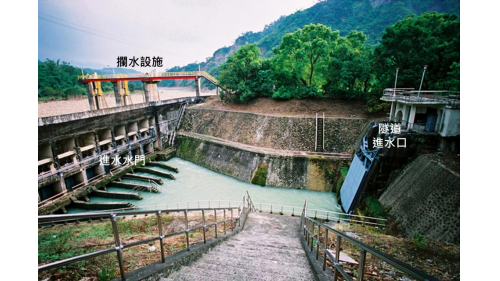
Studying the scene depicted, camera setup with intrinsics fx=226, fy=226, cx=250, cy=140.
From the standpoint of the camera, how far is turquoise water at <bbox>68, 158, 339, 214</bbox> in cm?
1527

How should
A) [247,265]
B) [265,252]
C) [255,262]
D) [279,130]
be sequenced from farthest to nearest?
[279,130], [265,252], [255,262], [247,265]

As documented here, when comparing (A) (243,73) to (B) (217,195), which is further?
(A) (243,73)

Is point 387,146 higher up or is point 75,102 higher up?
point 75,102

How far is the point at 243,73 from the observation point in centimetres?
2622

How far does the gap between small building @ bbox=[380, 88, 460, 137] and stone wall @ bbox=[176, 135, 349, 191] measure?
16.6 ft

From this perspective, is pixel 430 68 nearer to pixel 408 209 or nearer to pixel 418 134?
pixel 418 134

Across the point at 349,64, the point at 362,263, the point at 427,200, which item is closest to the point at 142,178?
the point at 427,200

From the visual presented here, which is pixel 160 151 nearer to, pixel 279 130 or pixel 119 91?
pixel 119 91

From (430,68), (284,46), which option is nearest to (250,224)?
(430,68)

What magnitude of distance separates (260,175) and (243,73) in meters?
13.6

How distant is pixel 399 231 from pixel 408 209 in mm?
1116

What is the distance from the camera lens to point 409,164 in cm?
1258

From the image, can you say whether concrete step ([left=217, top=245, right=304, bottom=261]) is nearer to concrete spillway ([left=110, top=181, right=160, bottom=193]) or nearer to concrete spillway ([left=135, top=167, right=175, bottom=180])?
concrete spillway ([left=110, top=181, right=160, bottom=193])

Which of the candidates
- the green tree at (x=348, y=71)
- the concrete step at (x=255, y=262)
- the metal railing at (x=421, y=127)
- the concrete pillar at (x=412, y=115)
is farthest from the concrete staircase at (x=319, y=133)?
the concrete step at (x=255, y=262)
